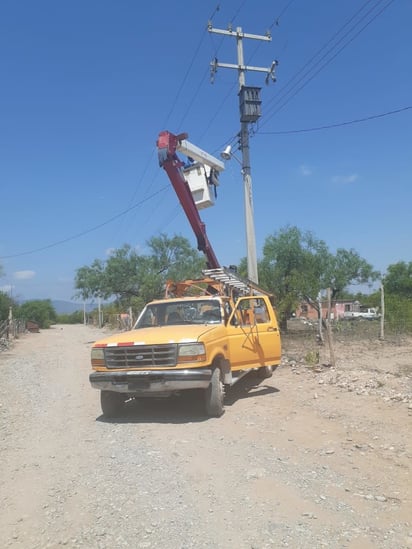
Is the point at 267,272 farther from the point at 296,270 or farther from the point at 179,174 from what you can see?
the point at 179,174

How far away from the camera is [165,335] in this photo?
8.31 metres

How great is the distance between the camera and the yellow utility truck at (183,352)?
7.93 meters

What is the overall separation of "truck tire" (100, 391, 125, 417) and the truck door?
2.21 metres

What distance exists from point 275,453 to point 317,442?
0.73m

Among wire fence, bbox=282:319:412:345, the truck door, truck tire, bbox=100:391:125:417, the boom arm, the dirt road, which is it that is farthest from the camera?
wire fence, bbox=282:319:412:345

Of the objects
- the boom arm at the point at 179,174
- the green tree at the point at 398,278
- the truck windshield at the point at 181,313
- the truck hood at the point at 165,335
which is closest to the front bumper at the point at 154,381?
the truck hood at the point at 165,335

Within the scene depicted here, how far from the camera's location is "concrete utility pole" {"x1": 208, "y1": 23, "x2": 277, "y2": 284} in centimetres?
1758

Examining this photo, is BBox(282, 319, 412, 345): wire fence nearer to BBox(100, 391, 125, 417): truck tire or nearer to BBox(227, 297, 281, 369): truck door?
BBox(227, 297, 281, 369): truck door

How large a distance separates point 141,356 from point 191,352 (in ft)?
2.72

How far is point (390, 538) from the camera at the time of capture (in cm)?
389

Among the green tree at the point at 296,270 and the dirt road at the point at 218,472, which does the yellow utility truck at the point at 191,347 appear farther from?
the green tree at the point at 296,270

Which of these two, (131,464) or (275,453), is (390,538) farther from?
(131,464)

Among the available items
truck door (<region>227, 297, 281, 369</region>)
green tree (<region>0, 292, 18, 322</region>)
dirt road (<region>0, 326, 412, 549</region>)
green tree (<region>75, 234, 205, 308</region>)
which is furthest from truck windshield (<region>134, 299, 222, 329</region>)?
green tree (<region>0, 292, 18, 322</region>)

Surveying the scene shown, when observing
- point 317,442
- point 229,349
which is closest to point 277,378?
point 229,349
